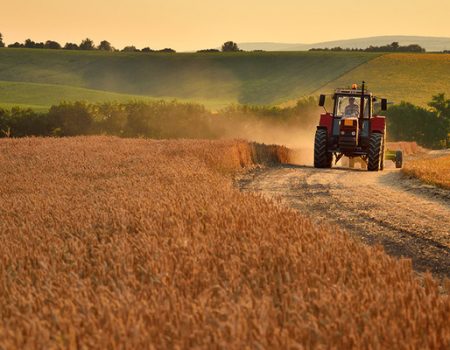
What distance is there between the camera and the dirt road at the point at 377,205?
30.9 ft

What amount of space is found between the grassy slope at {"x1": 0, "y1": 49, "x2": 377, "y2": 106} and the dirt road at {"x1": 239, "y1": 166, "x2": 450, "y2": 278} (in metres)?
67.5

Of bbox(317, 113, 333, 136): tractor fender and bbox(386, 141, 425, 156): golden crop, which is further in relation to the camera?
bbox(386, 141, 425, 156): golden crop

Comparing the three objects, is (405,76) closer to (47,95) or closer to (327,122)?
(47,95)

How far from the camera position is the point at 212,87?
10012 cm

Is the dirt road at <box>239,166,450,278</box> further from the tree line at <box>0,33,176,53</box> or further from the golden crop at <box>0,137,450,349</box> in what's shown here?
the tree line at <box>0,33,176,53</box>

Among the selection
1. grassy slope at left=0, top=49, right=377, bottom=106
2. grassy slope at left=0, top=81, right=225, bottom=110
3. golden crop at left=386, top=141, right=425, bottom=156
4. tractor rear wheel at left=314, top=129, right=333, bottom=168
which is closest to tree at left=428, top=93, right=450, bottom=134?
grassy slope at left=0, top=49, right=377, bottom=106

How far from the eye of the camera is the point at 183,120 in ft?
203

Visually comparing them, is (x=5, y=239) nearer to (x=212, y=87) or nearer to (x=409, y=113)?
(x=409, y=113)

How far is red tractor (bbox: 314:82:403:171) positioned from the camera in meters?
23.4

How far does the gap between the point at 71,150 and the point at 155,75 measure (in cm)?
8915

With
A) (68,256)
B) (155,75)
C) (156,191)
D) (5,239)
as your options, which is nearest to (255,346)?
(68,256)

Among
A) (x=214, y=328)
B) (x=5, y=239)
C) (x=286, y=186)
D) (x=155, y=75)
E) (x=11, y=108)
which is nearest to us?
(x=214, y=328)

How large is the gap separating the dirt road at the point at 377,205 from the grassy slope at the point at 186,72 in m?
67.5

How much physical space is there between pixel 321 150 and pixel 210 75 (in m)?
83.3
